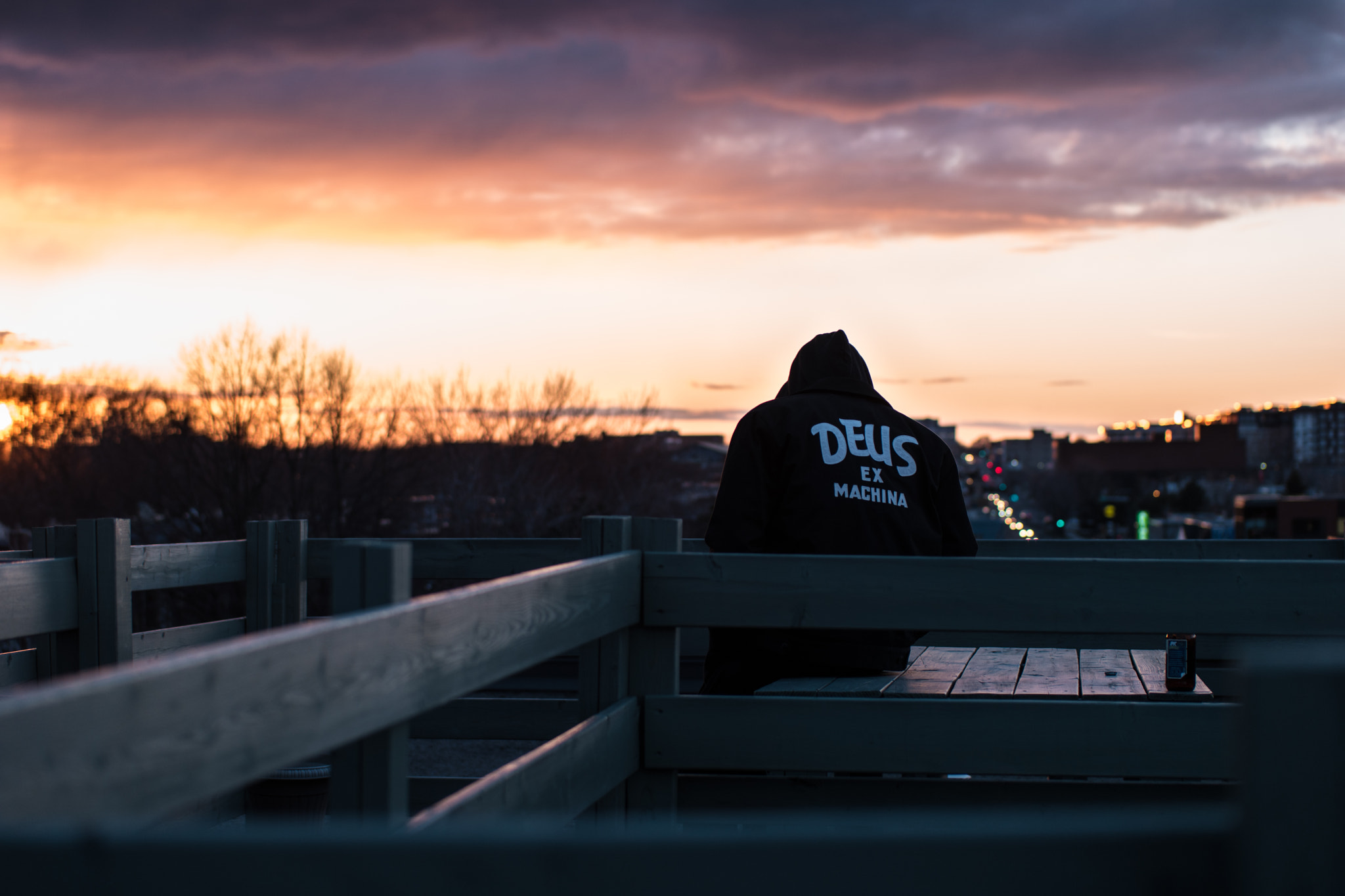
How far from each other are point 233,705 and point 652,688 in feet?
7.56

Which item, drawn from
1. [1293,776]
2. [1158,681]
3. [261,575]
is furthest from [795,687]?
[1293,776]

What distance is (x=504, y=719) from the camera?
5.62 meters

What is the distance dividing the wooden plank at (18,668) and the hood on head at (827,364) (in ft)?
10.7

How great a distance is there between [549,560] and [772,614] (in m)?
2.85

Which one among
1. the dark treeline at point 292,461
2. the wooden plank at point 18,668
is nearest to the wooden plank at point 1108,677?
the wooden plank at point 18,668

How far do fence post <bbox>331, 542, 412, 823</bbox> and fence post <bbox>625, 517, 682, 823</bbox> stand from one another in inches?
65.2

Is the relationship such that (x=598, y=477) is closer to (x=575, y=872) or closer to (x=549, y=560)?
(x=549, y=560)

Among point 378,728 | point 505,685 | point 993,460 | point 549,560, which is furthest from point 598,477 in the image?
point 378,728

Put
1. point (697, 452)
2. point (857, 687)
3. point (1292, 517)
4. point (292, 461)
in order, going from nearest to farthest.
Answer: point (857, 687), point (292, 461), point (1292, 517), point (697, 452)

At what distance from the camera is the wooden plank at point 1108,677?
399 centimetres

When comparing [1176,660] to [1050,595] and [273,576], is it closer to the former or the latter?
[1050,595]

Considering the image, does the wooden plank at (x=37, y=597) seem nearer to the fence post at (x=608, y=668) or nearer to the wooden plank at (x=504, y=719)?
the wooden plank at (x=504, y=719)

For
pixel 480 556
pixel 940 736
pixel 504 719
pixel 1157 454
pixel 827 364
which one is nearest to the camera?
pixel 940 736

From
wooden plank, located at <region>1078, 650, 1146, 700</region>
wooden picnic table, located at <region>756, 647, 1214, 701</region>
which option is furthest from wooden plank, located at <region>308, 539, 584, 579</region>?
wooden plank, located at <region>1078, 650, 1146, 700</region>
